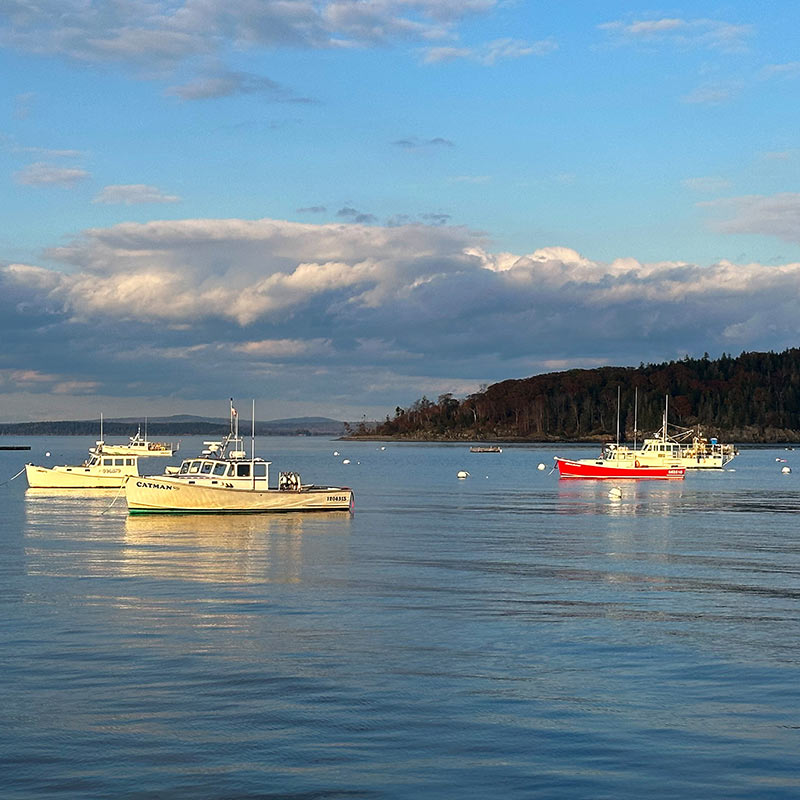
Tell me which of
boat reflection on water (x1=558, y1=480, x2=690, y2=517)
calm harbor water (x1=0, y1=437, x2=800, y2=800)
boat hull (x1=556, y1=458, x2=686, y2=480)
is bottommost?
boat reflection on water (x1=558, y1=480, x2=690, y2=517)

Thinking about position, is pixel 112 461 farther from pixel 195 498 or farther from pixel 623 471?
pixel 623 471

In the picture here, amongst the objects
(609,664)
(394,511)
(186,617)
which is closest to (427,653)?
(609,664)

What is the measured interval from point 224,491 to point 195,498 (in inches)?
65.8

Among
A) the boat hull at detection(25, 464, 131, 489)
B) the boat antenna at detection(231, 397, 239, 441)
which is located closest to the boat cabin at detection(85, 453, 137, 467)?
the boat hull at detection(25, 464, 131, 489)

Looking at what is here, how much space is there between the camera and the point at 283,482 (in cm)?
6669

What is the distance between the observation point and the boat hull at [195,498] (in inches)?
2431

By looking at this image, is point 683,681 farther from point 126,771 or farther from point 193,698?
point 126,771

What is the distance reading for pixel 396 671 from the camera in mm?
23656

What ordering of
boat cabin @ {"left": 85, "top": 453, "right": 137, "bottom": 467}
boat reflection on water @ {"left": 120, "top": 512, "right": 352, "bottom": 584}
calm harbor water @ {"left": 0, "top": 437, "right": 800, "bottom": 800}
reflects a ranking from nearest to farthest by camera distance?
calm harbor water @ {"left": 0, "top": 437, "right": 800, "bottom": 800} → boat reflection on water @ {"left": 120, "top": 512, "right": 352, "bottom": 584} → boat cabin @ {"left": 85, "top": 453, "right": 137, "bottom": 467}

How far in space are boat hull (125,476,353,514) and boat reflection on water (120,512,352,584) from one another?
49cm

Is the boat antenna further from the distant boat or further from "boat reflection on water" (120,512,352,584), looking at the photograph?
the distant boat

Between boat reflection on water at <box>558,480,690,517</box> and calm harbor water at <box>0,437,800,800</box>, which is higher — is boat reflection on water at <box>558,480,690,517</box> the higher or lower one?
the lower one

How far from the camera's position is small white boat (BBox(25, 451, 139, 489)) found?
318ft

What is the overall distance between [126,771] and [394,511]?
58085 mm
